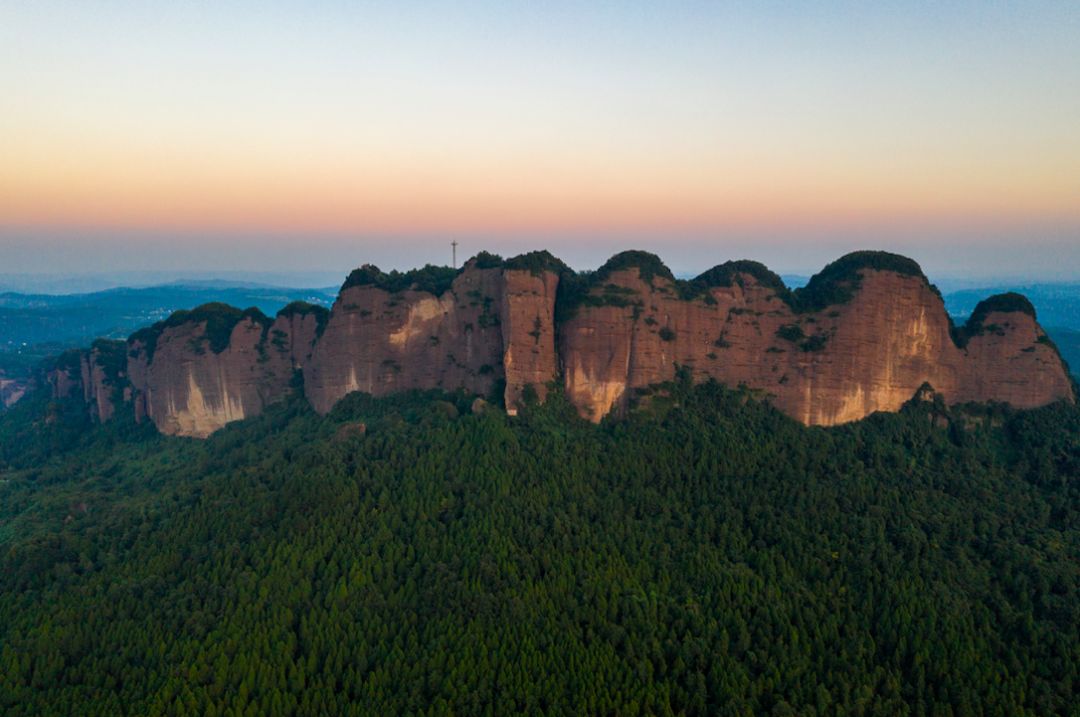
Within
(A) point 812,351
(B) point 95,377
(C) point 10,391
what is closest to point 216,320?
(B) point 95,377

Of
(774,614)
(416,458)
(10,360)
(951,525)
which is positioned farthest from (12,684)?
(10,360)

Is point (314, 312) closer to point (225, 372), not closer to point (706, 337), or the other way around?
point (225, 372)

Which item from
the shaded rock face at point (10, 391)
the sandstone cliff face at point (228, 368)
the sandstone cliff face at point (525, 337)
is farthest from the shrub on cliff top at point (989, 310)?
the shaded rock face at point (10, 391)

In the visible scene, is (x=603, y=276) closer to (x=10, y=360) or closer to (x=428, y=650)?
(x=428, y=650)

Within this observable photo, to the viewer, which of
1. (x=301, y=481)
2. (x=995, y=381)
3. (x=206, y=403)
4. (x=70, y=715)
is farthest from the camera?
(x=206, y=403)

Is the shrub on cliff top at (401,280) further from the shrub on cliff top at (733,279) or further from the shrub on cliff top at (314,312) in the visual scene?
the shrub on cliff top at (733,279)

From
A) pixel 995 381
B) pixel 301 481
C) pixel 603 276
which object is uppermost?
pixel 603 276

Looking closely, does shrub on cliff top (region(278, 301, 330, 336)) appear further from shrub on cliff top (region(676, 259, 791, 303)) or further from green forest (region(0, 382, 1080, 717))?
shrub on cliff top (region(676, 259, 791, 303))
